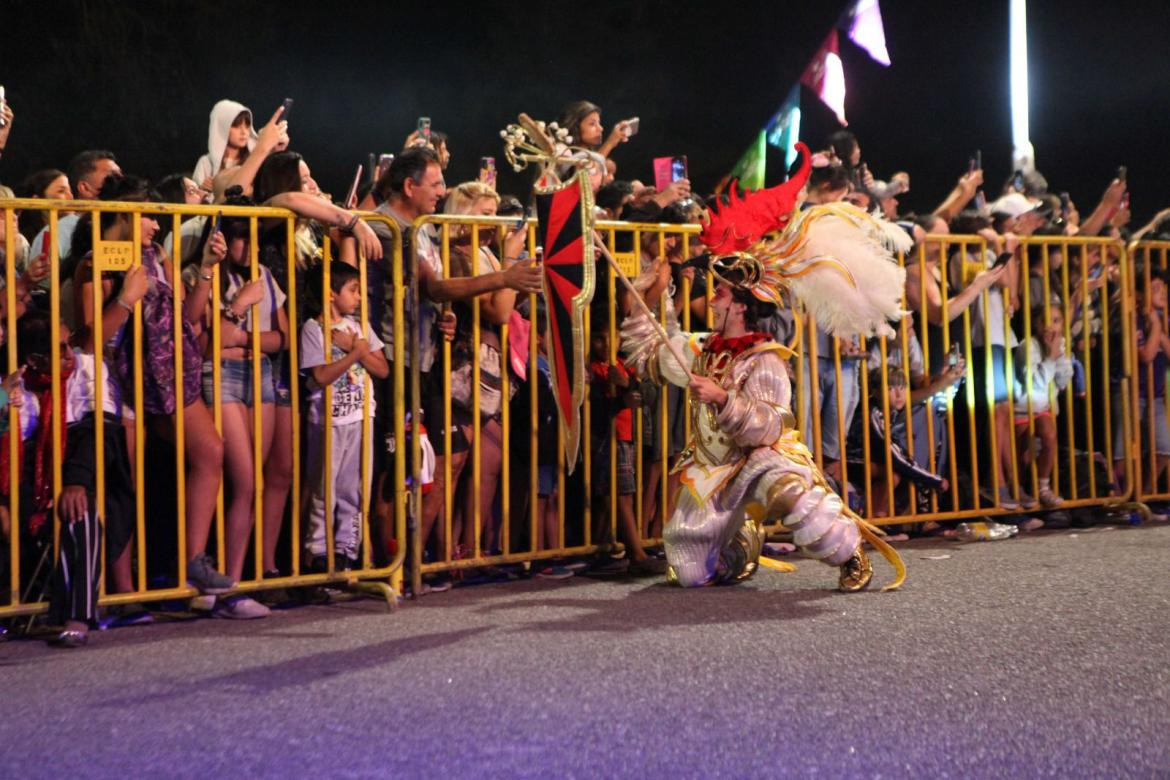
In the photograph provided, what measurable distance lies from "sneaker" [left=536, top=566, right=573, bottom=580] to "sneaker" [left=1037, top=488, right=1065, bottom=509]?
3.00 metres

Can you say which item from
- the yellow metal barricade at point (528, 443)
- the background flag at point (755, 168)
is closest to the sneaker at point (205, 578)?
the yellow metal barricade at point (528, 443)

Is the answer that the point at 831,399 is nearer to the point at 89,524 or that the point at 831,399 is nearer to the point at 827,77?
the point at 827,77

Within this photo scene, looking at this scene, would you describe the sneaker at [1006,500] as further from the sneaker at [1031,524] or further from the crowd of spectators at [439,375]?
the sneaker at [1031,524]

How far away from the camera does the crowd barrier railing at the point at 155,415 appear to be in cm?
464

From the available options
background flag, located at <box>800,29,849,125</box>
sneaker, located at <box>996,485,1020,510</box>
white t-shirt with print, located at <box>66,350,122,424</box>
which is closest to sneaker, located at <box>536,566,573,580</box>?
white t-shirt with print, located at <box>66,350,122,424</box>

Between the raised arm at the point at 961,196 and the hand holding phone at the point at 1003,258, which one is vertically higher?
the raised arm at the point at 961,196

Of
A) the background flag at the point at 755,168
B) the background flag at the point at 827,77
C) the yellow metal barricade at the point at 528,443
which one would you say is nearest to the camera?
the yellow metal barricade at the point at 528,443

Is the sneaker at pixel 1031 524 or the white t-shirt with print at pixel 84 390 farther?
the sneaker at pixel 1031 524

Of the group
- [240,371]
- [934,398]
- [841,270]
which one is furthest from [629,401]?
[934,398]

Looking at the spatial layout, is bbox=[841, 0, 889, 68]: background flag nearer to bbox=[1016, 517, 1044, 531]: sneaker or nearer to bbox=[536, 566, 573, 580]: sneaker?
bbox=[1016, 517, 1044, 531]: sneaker

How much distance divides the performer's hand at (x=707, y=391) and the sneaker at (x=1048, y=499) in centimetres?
289

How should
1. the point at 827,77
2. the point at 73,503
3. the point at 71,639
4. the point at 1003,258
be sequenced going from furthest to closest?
the point at 827,77
the point at 1003,258
the point at 73,503
the point at 71,639

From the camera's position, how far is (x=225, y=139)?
593 centimetres

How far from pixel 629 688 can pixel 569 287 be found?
1558 mm
